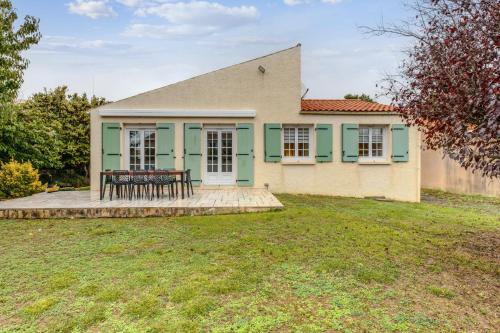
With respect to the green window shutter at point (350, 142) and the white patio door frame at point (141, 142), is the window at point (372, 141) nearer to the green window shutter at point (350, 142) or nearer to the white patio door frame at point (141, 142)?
the green window shutter at point (350, 142)

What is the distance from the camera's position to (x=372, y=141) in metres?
11.9

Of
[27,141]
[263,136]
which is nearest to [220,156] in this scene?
[263,136]

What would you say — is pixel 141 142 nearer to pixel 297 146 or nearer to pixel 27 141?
pixel 27 141

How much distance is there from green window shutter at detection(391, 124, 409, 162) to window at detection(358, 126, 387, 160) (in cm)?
39

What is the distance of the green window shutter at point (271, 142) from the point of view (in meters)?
11.5

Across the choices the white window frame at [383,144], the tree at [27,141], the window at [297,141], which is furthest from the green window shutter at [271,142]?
the tree at [27,141]

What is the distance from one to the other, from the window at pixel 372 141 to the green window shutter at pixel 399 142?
389 millimetres

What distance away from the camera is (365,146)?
470 inches

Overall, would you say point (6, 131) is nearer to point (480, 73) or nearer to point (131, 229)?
point (131, 229)

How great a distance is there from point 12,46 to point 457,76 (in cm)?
1125

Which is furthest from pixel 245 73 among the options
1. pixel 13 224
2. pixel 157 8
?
pixel 13 224

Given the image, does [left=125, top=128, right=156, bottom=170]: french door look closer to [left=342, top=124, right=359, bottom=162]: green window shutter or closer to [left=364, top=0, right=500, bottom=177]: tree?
[left=342, top=124, right=359, bottom=162]: green window shutter

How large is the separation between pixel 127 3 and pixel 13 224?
8989 mm

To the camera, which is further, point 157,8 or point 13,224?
point 157,8
